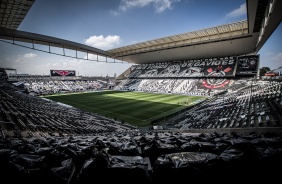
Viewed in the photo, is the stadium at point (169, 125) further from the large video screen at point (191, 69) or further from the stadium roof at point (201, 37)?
the large video screen at point (191, 69)

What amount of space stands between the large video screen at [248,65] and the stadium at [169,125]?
0.23m

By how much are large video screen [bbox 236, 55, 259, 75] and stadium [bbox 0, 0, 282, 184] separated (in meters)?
0.23

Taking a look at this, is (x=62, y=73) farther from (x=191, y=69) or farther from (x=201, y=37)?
(x=201, y=37)

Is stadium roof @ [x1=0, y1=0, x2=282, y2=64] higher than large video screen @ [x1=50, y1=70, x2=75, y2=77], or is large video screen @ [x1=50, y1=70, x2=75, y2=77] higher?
stadium roof @ [x1=0, y1=0, x2=282, y2=64]

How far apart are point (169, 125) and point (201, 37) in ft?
80.6

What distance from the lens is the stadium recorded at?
2.28 m

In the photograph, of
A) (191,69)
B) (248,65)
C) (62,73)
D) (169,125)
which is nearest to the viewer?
(169,125)

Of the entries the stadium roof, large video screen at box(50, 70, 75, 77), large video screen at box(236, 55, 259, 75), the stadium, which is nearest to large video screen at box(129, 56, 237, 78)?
the stadium

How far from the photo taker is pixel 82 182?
6.90ft

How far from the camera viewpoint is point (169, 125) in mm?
15164

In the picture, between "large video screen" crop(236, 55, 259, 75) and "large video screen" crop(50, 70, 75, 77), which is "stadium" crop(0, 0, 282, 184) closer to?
"large video screen" crop(236, 55, 259, 75)

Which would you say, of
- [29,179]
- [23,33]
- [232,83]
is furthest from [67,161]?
[232,83]

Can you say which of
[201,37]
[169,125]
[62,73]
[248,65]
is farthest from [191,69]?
[62,73]

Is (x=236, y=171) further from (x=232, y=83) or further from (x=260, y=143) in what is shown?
(x=232, y=83)
